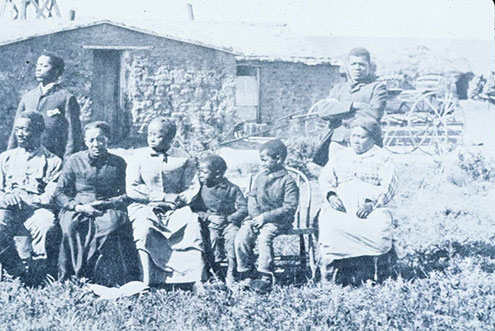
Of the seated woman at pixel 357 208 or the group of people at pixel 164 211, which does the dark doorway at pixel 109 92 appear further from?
the seated woman at pixel 357 208

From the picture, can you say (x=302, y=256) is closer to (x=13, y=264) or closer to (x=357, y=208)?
(x=357, y=208)

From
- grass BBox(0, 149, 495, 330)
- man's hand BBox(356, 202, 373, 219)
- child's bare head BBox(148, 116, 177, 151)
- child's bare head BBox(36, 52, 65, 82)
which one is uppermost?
child's bare head BBox(36, 52, 65, 82)

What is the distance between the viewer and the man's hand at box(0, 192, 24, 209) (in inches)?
159

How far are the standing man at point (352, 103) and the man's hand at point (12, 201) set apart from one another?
2291mm

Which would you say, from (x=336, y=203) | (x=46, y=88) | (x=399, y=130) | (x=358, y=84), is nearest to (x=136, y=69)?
(x=399, y=130)

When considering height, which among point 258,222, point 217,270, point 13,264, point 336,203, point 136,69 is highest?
point 136,69

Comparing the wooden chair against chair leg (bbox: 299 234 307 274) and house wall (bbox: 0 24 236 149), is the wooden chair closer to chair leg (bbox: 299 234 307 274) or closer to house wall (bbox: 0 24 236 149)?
chair leg (bbox: 299 234 307 274)

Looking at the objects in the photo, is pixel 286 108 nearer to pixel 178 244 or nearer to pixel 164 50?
pixel 164 50

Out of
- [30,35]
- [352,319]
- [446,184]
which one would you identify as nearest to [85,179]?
[352,319]

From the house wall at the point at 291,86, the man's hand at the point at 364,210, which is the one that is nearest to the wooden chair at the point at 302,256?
the man's hand at the point at 364,210

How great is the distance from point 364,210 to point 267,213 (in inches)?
26.2

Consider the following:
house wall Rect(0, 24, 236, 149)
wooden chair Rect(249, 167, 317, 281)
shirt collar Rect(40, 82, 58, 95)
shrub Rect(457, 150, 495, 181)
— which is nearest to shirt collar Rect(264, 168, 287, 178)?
wooden chair Rect(249, 167, 317, 281)

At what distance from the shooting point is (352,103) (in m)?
4.78

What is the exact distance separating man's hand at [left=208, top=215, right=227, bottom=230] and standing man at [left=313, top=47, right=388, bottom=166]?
3.71ft
